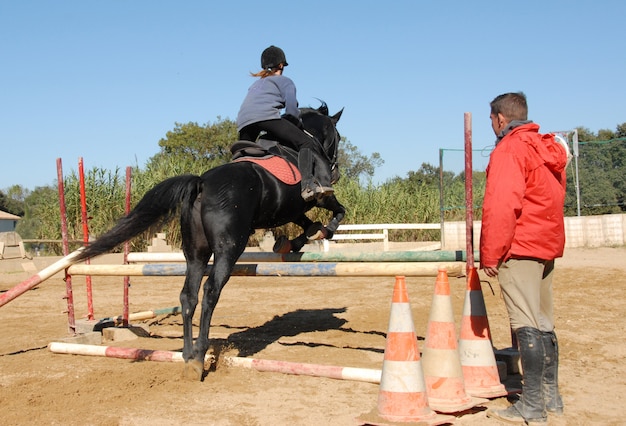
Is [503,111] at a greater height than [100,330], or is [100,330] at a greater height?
[503,111]

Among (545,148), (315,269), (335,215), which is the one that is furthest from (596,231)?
(545,148)

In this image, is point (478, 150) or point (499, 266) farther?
point (478, 150)

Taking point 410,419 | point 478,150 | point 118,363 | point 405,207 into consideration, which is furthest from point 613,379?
point 405,207

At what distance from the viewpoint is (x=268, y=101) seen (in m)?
5.95

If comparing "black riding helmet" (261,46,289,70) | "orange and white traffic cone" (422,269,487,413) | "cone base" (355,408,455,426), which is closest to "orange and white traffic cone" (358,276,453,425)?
"cone base" (355,408,455,426)

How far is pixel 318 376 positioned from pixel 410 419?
126cm

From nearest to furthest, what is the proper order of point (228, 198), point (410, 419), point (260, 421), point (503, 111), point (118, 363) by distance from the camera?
point (410, 419) < point (260, 421) < point (503, 111) < point (228, 198) < point (118, 363)

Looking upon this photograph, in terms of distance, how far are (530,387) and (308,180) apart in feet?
9.22

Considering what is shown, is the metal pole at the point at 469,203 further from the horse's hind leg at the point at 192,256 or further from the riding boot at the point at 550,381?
the horse's hind leg at the point at 192,256

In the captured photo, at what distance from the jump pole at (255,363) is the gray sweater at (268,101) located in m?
2.30

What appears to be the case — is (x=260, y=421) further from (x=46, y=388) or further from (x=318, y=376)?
(x=46, y=388)

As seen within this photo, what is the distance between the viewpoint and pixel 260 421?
3830 millimetres

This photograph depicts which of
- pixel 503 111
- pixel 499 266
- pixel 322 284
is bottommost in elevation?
pixel 322 284

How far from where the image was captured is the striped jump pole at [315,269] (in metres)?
4.52
